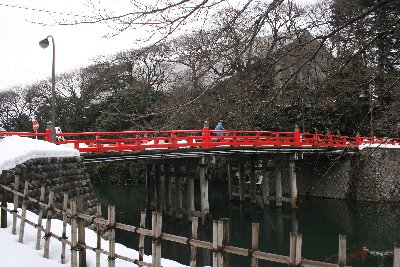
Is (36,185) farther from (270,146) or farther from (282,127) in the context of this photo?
(282,127)

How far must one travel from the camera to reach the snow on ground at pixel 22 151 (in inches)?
329

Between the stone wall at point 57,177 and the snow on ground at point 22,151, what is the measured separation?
12 centimetres

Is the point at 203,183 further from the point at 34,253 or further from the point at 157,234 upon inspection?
the point at 157,234

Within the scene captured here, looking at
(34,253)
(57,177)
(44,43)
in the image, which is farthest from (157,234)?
(44,43)

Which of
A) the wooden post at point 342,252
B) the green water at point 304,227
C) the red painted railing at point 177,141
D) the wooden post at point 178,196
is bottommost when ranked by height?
the green water at point 304,227

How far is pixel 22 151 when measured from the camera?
895 centimetres

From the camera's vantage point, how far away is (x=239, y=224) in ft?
57.2

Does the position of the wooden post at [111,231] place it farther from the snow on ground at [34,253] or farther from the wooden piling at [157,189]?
the wooden piling at [157,189]

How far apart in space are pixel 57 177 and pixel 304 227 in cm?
1063

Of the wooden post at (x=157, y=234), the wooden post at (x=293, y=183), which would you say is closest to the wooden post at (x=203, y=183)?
the wooden post at (x=293, y=183)

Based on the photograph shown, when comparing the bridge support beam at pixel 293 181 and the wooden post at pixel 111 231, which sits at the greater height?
the wooden post at pixel 111 231

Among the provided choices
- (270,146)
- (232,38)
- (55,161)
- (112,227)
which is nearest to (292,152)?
(270,146)

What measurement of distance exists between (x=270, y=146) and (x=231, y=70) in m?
16.6

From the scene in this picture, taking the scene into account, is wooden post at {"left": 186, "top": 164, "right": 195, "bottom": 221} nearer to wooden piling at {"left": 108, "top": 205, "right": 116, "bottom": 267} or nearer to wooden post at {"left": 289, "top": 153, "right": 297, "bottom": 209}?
wooden post at {"left": 289, "top": 153, "right": 297, "bottom": 209}
